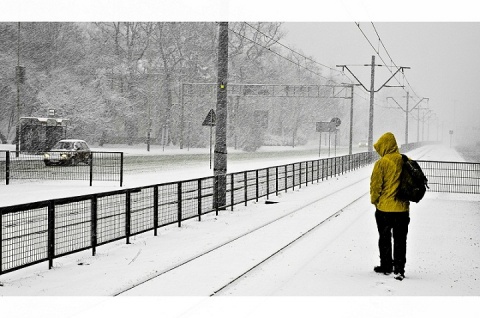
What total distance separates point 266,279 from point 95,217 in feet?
9.80

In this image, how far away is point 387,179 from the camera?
8.80 metres

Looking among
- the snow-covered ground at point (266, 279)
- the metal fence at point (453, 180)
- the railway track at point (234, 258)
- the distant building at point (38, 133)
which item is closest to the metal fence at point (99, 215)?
the snow-covered ground at point (266, 279)

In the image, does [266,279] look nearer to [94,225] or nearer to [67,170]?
[94,225]

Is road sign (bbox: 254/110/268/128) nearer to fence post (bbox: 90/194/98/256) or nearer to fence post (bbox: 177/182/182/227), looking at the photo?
fence post (bbox: 177/182/182/227)

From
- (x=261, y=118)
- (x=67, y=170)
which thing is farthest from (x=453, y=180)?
(x=261, y=118)

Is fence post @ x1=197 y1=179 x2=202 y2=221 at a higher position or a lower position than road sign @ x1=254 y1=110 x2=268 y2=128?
lower

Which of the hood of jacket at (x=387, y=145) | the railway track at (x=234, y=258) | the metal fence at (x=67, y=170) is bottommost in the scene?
the railway track at (x=234, y=258)

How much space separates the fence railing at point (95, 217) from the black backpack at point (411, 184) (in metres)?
4.46

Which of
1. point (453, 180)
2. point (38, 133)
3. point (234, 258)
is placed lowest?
point (234, 258)

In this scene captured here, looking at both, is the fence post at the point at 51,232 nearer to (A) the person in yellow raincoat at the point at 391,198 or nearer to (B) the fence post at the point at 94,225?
(B) the fence post at the point at 94,225

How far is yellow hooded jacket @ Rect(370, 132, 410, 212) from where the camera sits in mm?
8734

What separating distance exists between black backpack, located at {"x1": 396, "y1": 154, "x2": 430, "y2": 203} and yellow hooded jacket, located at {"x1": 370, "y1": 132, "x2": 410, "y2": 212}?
61 mm

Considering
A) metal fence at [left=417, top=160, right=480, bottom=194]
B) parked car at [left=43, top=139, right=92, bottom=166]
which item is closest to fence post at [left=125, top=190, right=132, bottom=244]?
metal fence at [left=417, top=160, right=480, bottom=194]

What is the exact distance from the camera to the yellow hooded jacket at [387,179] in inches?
344
